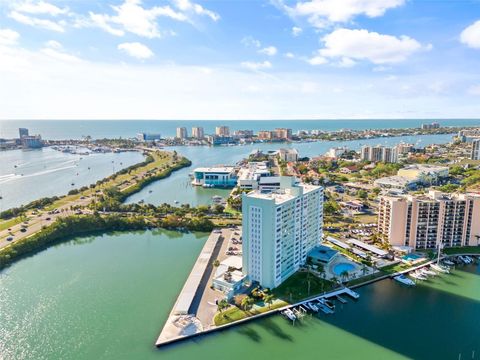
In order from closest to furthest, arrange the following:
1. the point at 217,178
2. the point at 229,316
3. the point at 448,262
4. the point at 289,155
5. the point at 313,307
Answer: the point at 229,316, the point at 313,307, the point at 448,262, the point at 217,178, the point at 289,155

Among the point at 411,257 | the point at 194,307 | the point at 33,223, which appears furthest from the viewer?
the point at 33,223

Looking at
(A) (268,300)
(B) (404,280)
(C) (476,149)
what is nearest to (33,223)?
(A) (268,300)

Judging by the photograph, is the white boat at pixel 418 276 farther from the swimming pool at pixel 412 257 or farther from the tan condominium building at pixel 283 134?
the tan condominium building at pixel 283 134

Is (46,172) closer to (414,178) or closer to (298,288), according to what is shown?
(298,288)

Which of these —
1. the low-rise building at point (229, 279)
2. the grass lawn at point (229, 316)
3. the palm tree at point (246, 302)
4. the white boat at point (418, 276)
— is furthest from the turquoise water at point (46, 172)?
the white boat at point (418, 276)

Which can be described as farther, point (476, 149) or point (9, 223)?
point (476, 149)

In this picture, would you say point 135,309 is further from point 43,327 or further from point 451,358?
point 451,358

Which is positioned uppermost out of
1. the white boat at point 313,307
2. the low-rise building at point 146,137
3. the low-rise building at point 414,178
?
the low-rise building at point 146,137

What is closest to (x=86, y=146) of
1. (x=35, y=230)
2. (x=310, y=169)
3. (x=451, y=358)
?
(x=310, y=169)
